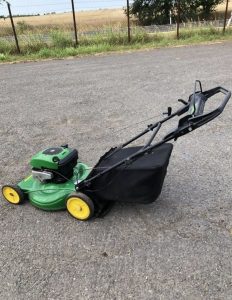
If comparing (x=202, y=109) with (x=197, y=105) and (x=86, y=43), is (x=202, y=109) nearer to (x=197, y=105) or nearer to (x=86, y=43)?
(x=197, y=105)

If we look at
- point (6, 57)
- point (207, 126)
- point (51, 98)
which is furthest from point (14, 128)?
point (6, 57)

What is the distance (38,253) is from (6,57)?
385 inches

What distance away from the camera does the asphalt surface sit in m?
2.59

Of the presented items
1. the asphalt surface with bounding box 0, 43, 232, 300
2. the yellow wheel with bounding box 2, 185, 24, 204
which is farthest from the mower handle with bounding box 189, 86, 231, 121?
the yellow wheel with bounding box 2, 185, 24, 204

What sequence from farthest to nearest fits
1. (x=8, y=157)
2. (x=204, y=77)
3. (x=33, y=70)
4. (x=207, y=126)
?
1. (x=33, y=70)
2. (x=204, y=77)
3. (x=207, y=126)
4. (x=8, y=157)

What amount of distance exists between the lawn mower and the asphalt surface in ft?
0.49

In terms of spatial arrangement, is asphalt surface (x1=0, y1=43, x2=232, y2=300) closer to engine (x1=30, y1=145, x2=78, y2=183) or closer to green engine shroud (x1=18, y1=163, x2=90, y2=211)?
green engine shroud (x1=18, y1=163, x2=90, y2=211)

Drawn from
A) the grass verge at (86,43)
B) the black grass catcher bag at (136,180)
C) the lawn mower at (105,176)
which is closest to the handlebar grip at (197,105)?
the lawn mower at (105,176)

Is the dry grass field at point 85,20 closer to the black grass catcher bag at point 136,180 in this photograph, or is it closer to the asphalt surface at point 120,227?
the asphalt surface at point 120,227

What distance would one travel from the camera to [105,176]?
3.11 m

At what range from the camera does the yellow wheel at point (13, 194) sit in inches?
137

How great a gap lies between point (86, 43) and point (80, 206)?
35.3 feet

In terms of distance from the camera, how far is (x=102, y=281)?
2615 mm

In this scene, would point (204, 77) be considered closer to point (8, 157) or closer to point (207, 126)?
point (207, 126)
